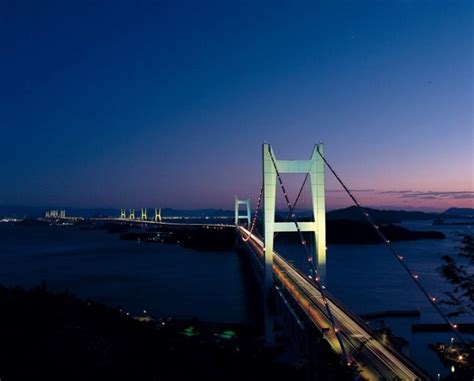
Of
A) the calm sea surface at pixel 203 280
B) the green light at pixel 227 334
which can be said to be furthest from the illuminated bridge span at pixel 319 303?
the calm sea surface at pixel 203 280

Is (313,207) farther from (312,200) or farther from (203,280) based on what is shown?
(203,280)

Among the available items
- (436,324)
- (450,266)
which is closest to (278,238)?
(436,324)

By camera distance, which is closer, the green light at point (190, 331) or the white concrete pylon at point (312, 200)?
the green light at point (190, 331)

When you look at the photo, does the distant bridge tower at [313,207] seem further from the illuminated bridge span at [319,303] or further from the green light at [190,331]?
the green light at [190,331]

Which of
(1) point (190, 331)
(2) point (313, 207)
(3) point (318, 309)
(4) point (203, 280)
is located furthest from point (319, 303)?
(4) point (203, 280)

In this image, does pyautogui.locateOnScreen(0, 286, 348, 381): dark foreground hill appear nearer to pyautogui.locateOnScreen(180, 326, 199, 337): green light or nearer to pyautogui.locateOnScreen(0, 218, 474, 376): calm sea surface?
pyautogui.locateOnScreen(180, 326, 199, 337): green light

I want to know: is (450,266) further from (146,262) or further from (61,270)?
(146,262)
